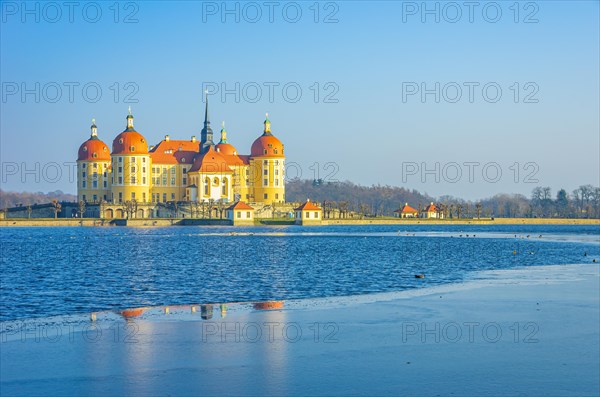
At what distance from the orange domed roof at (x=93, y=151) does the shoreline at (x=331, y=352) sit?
405 ft

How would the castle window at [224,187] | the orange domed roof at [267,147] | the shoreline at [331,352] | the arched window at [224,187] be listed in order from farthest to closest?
the orange domed roof at [267,147] < the castle window at [224,187] < the arched window at [224,187] < the shoreline at [331,352]

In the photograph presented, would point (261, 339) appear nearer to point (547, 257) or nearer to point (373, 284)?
point (373, 284)

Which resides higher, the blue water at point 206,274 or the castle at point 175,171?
the castle at point 175,171

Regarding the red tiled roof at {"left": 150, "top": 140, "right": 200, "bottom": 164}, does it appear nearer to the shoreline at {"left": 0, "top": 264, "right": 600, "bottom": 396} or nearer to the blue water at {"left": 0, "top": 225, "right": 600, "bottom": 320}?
the blue water at {"left": 0, "top": 225, "right": 600, "bottom": 320}

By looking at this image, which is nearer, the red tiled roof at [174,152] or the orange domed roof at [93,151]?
the orange domed roof at [93,151]

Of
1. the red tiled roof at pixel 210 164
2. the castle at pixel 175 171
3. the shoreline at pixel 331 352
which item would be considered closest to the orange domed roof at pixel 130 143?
the castle at pixel 175 171

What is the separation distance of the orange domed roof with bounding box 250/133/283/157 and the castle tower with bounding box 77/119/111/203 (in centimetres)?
2855

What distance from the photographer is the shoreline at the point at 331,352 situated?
13.6 m

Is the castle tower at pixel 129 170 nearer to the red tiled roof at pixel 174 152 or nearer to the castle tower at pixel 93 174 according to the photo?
the castle tower at pixel 93 174

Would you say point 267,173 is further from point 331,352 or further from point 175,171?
point 331,352

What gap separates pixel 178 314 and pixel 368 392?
10.7m

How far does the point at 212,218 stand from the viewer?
5364 inches

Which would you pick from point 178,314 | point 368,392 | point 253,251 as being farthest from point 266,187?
point 368,392

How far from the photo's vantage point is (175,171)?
145500 mm
